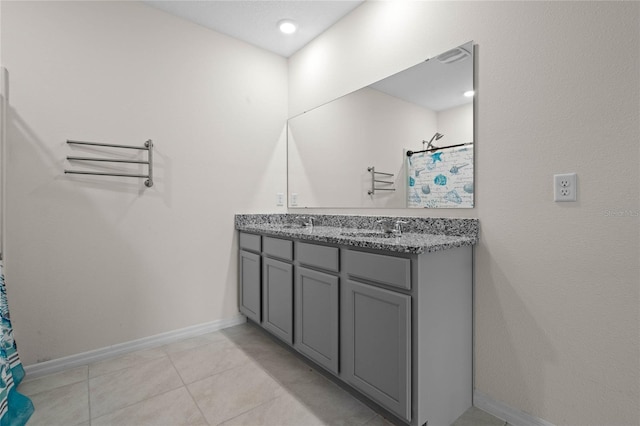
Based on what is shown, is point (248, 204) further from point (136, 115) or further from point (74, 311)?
point (74, 311)

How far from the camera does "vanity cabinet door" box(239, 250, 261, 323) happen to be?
236 centimetres

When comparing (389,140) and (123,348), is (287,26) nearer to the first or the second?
(389,140)

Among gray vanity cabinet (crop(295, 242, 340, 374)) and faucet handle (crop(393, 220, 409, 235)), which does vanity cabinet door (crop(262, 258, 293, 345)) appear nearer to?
gray vanity cabinet (crop(295, 242, 340, 374))

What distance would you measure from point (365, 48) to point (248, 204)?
152 centimetres

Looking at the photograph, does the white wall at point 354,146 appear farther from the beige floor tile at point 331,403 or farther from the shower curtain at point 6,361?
the shower curtain at point 6,361

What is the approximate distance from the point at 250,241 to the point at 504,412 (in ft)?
6.13

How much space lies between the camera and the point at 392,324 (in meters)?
1.36

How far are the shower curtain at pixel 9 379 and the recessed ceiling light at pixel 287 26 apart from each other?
2.36 m

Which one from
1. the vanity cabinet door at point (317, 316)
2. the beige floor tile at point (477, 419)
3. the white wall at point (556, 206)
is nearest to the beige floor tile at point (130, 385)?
the vanity cabinet door at point (317, 316)

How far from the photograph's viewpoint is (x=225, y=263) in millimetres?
2617

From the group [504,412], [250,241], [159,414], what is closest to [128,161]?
[250,241]

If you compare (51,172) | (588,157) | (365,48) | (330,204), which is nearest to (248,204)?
(330,204)

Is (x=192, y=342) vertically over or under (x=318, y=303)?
under

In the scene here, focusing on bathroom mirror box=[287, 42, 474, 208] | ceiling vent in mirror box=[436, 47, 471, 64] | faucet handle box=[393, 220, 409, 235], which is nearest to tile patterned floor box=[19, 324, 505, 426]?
faucet handle box=[393, 220, 409, 235]
